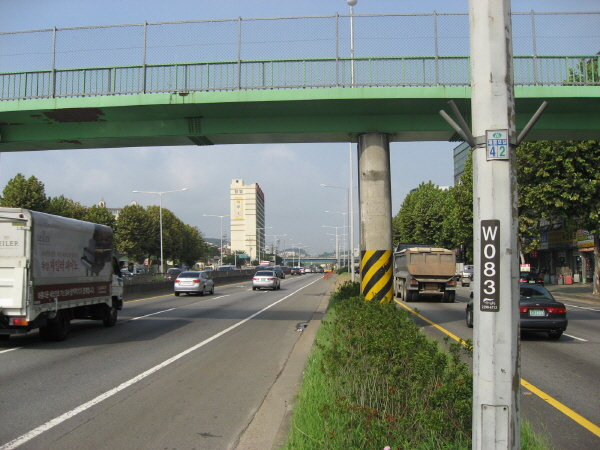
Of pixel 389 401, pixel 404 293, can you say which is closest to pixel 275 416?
pixel 389 401

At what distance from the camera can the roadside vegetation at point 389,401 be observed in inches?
183

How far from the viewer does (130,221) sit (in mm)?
77438

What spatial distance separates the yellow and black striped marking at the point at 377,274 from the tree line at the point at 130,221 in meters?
41.7

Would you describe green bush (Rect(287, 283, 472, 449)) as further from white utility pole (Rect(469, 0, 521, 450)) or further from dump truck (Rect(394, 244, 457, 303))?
dump truck (Rect(394, 244, 457, 303))

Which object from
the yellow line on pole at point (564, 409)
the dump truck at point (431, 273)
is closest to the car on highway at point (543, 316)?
the yellow line on pole at point (564, 409)

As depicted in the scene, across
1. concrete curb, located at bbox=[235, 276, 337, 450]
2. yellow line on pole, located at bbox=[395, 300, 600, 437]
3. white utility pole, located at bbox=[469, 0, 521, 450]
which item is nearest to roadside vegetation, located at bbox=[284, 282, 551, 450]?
concrete curb, located at bbox=[235, 276, 337, 450]

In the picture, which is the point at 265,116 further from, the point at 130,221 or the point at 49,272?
the point at 130,221

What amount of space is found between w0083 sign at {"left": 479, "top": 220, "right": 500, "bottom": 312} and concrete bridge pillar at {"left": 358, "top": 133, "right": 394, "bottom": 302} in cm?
1174

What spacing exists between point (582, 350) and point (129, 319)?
14252mm

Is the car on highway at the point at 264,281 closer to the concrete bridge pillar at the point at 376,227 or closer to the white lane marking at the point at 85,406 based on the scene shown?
the concrete bridge pillar at the point at 376,227

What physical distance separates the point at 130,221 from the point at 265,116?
214 ft

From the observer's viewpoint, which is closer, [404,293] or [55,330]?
[55,330]

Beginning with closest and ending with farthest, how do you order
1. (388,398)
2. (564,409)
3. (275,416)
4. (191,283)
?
1. (388,398)
2. (275,416)
3. (564,409)
4. (191,283)

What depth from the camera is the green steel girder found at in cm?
1477
